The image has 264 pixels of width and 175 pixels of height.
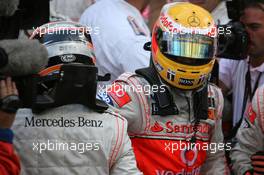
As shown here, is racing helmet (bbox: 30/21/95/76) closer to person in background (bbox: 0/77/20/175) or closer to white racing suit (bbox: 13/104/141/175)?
white racing suit (bbox: 13/104/141/175)

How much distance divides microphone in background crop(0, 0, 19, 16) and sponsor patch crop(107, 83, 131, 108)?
1050mm

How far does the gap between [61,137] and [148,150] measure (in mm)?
778

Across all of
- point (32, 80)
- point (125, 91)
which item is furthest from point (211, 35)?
point (32, 80)

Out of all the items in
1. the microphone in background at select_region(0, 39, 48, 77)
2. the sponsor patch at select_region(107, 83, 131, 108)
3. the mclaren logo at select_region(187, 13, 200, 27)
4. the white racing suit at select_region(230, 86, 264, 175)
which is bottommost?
the white racing suit at select_region(230, 86, 264, 175)

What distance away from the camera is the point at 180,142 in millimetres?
3754

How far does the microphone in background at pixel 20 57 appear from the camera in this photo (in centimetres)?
254

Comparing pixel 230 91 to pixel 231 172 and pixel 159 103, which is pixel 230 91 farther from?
pixel 159 103

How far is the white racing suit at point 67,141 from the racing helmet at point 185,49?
2.26ft

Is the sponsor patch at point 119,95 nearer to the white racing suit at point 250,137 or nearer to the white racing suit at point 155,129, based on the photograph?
the white racing suit at point 155,129

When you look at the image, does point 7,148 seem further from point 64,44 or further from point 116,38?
Result: point 116,38

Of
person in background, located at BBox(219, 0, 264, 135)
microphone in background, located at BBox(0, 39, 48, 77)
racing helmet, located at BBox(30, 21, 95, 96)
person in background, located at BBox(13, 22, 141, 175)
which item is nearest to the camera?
microphone in background, located at BBox(0, 39, 48, 77)

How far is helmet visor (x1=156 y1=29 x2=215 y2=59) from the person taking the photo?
146 inches

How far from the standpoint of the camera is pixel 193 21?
149 inches

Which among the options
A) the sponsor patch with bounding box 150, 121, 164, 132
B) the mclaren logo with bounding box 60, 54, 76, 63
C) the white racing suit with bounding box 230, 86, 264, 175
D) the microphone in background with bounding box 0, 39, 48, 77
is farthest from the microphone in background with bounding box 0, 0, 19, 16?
the white racing suit with bounding box 230, 86, 264, 175
